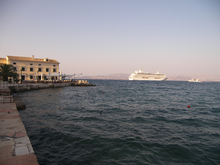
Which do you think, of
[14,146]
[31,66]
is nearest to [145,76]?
[31,66]

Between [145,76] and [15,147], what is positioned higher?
[145,76]

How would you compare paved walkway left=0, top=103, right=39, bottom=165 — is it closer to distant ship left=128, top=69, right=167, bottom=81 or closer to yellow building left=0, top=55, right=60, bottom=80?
yellow building left=0, top=55, right=60, bottom=80

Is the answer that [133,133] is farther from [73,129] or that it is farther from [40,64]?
[40,64]

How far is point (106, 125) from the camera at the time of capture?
947 centimetres

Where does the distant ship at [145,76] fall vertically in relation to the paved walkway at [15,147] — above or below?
above

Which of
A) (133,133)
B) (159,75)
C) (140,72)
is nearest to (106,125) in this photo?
(133,133)

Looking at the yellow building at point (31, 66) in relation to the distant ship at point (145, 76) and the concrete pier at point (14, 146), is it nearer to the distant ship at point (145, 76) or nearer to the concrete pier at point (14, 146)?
the concrete pier at point (14, 146)

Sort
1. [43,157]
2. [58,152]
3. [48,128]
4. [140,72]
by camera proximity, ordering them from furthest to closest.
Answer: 1. [140,72]
2. [48,128]
3. [58,152]
4. [43,157]

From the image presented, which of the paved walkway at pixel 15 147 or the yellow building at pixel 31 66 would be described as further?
the yellow building at pixel 31 66

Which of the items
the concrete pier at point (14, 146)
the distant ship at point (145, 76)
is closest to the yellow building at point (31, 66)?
the concrete pier at point (14, 146)

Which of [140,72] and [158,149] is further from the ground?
[140,72]

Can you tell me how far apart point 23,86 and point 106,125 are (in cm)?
2789

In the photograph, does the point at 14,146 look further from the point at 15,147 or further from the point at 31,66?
the point at 31,66

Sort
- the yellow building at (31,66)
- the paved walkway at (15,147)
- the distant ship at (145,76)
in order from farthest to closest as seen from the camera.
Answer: the distant ship at (145,76), the yellow building at (31,66), the paved walkway at (15,147)
